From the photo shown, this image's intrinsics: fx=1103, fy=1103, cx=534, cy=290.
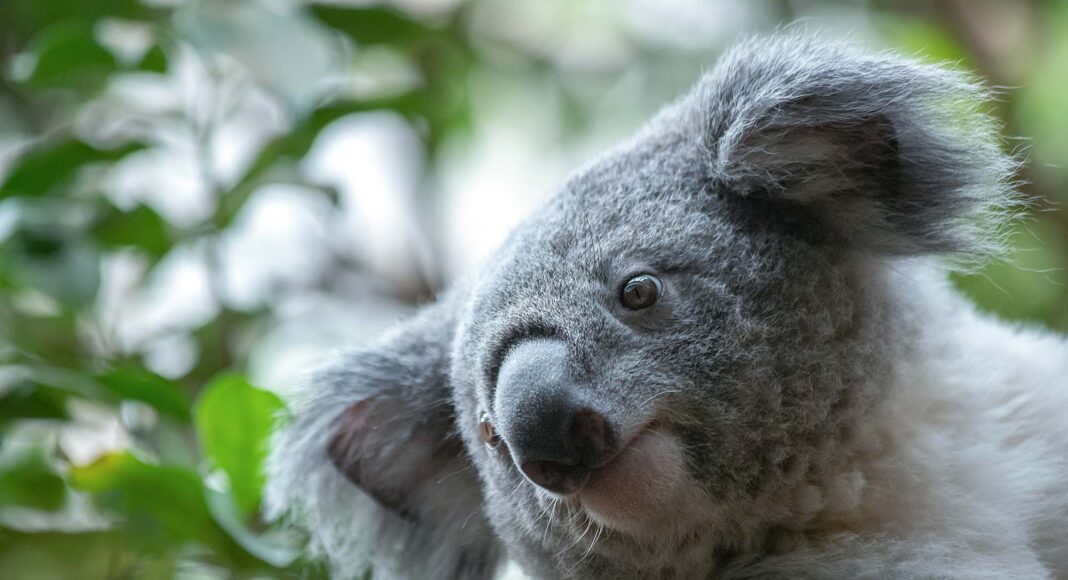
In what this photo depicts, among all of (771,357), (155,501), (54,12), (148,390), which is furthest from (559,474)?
(54,12)

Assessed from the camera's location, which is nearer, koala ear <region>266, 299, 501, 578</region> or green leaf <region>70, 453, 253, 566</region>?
green leaf <region>70, 453, 253, 566</region>

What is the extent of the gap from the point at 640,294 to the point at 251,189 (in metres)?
1.28

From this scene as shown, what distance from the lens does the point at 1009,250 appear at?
1.70 metres

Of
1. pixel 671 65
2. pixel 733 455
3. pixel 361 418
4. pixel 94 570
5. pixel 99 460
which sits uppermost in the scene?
pixel 671 65

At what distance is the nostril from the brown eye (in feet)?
0.80

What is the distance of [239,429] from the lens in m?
2.06

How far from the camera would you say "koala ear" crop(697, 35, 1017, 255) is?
1.59m

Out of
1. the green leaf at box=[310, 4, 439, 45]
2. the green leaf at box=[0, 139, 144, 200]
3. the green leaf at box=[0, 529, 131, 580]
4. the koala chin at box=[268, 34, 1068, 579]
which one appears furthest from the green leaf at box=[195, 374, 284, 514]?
the green leaf at box=[310, 4, 439, 45]

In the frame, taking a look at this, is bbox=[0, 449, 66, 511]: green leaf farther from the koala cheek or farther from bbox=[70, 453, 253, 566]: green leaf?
the koala cheek

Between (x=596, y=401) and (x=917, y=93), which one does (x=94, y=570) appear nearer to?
(x=596, y=401)

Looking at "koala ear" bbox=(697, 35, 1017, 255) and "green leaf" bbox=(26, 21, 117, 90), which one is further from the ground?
"koala ear" bbox=(697, 35, 1017, 255)

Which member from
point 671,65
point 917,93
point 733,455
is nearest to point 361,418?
point 733,455

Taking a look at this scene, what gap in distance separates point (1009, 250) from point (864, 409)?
0.38 meters

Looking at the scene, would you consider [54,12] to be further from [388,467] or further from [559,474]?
[559,474]
